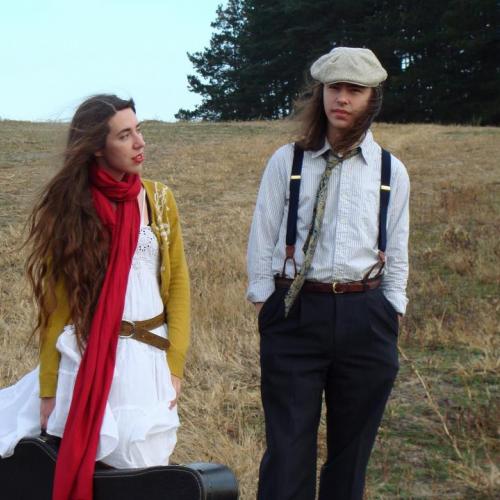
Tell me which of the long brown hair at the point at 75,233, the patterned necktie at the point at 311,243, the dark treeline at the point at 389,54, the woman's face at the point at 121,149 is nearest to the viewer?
the long brown hair at the point at 75,233

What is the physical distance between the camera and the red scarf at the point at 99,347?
3.12 m

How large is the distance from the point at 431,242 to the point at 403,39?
35.9 metres

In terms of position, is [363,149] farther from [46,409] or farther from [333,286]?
→ [46,409]

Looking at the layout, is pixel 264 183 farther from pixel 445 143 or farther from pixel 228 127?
pixel 228 127

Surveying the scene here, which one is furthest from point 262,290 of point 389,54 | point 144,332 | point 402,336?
point 389,54

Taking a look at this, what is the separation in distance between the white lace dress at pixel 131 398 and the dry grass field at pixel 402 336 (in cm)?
57

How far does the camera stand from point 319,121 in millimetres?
3682

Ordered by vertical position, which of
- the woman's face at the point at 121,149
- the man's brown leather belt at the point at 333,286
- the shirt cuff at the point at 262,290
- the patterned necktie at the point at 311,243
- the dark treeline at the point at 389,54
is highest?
the dark treeline at the point at 389,54

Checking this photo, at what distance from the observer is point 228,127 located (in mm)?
27047

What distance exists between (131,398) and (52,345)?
33cm

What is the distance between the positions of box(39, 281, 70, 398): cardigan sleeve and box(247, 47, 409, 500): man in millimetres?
739

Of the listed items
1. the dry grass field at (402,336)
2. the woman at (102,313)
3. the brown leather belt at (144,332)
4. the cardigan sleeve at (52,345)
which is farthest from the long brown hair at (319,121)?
the cardigan sleeve at (52,345)

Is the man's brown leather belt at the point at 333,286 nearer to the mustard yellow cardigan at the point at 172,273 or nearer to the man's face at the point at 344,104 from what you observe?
the mustard yellow cardigan at the point at 172,273

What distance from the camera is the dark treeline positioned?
43.2m
